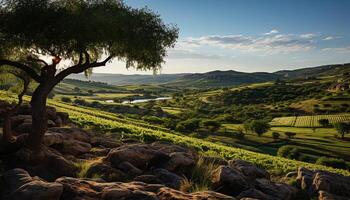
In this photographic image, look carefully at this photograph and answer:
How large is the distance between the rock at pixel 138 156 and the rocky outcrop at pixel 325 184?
9.44 metres

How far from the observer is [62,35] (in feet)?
78.6

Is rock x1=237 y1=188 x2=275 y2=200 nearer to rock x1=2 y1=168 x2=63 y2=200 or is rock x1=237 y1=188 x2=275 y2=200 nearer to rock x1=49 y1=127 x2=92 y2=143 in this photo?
rock x1=2 y1=168 x2=63 y2=200

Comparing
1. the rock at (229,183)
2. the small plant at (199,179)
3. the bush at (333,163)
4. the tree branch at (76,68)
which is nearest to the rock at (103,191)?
the small plant at (199,179)

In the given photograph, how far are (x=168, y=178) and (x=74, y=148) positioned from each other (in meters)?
9.72

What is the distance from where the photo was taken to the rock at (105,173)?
71.1 feet

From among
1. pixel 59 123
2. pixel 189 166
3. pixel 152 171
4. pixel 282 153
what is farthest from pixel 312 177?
pixel 282 153

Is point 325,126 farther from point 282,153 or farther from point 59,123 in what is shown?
point 59,123

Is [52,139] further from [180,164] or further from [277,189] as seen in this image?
[277,189]

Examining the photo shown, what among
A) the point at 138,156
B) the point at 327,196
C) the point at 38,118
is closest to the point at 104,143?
the point at 138,156

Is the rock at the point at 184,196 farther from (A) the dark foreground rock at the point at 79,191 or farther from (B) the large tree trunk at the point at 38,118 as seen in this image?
(B) the large tree trunk at the point at 38,118

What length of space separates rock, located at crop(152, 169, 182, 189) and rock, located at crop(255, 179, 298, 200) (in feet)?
16.6

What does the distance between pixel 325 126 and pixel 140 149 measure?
7103 inches

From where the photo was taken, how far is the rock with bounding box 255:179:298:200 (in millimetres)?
21938

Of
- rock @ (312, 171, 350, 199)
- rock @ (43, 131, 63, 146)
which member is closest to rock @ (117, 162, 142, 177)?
rock @ (43, 131, 63, 146)
